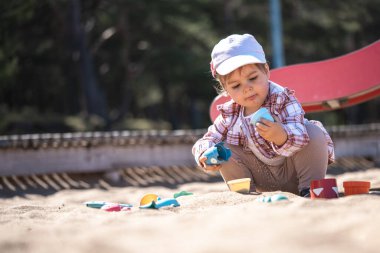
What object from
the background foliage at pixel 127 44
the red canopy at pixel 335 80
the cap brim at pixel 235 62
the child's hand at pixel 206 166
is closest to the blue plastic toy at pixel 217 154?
the child's hand at pixel 206 166

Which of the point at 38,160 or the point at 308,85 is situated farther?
the point at 38,160

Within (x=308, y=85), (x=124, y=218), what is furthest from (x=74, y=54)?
(x=124, y=218)

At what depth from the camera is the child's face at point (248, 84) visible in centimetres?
272

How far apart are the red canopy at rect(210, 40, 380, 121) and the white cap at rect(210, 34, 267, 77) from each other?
2.79ft

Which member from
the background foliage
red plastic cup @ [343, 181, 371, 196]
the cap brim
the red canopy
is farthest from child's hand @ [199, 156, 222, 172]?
the background foliage

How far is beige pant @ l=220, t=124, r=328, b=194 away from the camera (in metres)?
2.70

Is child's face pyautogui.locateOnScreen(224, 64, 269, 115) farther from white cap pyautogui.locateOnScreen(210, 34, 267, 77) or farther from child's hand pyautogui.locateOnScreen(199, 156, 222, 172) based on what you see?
child's hand pyautogui.locateOnScreen(199, 156, 222, 172)

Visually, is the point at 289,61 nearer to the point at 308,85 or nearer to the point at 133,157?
the point at 133,157

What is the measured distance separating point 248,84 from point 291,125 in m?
0.31

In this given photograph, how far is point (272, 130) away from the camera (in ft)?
8.29

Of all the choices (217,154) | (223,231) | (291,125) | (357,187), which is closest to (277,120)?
(291,125)

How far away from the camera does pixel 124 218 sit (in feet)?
6.87

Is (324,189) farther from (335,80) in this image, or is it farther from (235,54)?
(335,80)

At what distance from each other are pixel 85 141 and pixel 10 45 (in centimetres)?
444
